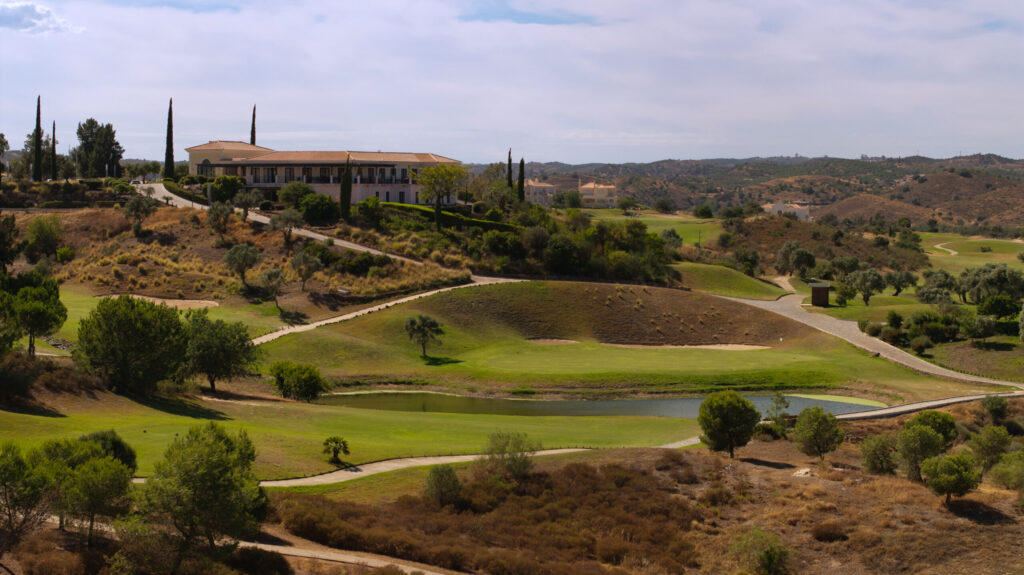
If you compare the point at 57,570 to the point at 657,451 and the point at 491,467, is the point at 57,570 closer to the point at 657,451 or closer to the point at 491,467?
the point at 491,467

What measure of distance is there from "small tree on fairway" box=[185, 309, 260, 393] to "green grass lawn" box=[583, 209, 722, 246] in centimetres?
10158

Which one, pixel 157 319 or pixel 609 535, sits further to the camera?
pixel 157 319

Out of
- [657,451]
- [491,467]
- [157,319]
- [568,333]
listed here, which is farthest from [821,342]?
[157,319]

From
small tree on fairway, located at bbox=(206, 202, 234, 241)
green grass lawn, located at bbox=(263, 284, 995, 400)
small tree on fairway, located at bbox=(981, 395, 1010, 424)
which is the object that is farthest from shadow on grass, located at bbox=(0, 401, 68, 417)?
small tree on fairway, located at bbox=(206, 202, 234, 241)

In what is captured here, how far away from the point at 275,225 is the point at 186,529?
240 feet

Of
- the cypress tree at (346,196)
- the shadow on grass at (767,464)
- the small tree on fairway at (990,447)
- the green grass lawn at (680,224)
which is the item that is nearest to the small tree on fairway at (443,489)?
the shadow on grass at (767,464)

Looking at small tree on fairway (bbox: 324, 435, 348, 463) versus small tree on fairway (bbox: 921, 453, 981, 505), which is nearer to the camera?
small tree on fairway (bbox: 921, 453, 981, 505)

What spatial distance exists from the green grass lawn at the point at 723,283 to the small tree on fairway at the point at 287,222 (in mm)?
43665

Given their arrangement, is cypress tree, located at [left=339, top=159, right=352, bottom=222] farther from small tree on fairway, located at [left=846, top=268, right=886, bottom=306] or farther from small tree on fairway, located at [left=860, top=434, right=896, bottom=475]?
small tree on fairway, located at [left=860, top=434, right=896, bottom=475]

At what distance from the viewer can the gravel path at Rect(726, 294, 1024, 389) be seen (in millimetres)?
58975

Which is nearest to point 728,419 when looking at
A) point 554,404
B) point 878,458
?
point 878,458

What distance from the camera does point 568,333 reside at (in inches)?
2958

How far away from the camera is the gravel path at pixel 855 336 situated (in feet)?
193

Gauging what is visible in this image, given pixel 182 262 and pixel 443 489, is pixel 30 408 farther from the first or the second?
pixel 182 262
